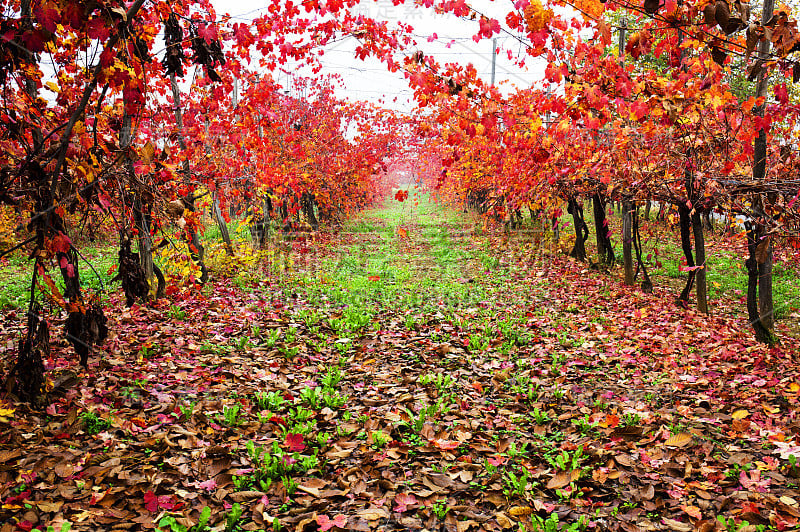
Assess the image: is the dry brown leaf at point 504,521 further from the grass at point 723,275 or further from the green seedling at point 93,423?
the grass at point 723,275

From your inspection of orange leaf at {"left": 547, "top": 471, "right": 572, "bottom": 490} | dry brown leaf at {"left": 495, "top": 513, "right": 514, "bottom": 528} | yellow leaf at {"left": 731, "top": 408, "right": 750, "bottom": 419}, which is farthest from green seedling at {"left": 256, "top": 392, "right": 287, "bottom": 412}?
yellow leaf at {"left": 731, "top": 408, "right": 750, "bottom": 419}

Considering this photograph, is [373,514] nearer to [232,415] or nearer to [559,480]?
[559,480]

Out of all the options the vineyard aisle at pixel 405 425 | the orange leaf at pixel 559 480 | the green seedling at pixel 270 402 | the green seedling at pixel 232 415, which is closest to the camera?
the vineyard aisle at pixel 405 425

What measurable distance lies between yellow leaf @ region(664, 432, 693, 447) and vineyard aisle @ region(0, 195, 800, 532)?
0.01 m

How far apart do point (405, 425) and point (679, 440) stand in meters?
2.26

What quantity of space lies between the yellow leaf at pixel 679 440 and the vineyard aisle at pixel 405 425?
0.04ft

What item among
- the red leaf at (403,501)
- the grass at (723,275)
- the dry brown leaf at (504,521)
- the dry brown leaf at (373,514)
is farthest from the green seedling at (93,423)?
the grass at (723,275)

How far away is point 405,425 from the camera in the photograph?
4.34 metres

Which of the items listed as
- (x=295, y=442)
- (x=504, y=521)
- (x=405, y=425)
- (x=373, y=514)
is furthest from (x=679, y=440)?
(x=295, y=442)

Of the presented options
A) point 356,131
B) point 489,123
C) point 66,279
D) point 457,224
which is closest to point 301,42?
point 489,123

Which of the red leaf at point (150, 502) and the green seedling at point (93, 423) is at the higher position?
the green seedling at point (93, 423)

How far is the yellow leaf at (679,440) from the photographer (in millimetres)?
3898

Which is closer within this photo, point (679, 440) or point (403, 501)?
point (403, 501)

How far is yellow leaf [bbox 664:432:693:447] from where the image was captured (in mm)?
3898
